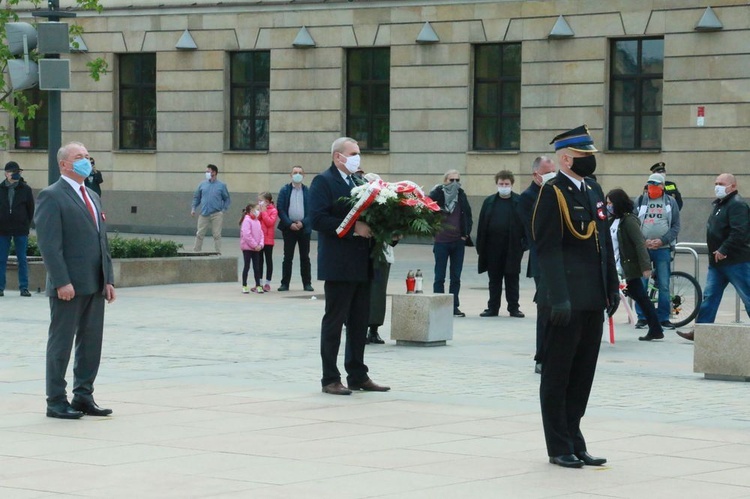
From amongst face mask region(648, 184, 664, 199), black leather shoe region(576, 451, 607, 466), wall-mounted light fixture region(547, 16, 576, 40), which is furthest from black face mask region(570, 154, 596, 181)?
wall-mounted light fixture region(547, 16, 576, 40)

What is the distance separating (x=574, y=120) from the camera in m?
31.9

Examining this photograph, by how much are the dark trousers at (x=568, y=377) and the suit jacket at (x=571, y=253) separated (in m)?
0.13

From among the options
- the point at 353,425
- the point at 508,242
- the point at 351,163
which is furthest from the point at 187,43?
the point at 353,425

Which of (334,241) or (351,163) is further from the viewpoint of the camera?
(351,163)

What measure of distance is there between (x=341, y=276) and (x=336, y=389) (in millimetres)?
840

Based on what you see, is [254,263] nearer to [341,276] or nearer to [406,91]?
[341,276]

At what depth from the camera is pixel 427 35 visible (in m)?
33.5

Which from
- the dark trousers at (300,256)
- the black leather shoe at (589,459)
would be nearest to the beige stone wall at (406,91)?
the dark trousers at (300,256)

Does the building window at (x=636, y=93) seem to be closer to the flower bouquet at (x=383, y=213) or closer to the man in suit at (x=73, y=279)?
the flower bouquet at (x=383, y=213)

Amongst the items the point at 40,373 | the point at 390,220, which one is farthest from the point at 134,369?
the point at 390,220

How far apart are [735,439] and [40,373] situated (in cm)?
587

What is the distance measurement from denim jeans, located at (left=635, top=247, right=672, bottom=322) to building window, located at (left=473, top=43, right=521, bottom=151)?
15.3m

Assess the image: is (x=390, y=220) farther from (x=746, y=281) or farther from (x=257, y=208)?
(x=257, y=208)

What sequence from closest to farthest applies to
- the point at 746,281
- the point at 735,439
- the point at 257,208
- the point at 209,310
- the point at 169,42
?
the point at 735,439
the point at 746,281
the point at 209,310
the point at 257,208
the point at 169,42
